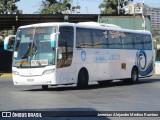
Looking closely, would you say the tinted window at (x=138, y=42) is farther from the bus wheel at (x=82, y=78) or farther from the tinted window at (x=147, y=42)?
the bus wheel at (x=82, y=78)

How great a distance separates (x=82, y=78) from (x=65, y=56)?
1887mm

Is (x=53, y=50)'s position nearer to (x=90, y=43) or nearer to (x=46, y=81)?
(x=46, y=81)

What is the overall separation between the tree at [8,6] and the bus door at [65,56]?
202 ft

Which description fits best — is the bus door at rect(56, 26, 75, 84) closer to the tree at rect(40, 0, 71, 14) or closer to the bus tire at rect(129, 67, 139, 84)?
the bus tire at rect(129, 67, 139, 84)

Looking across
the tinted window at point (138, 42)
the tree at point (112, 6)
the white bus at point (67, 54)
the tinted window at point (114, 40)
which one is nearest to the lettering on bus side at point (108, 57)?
the white bus at point (67, 54)

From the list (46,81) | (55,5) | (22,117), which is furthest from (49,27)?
(55,5)

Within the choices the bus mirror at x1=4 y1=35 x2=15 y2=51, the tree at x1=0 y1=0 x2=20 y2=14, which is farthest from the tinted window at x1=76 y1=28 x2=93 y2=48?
the tree at x1=0 y1=0 x2=20 y2=14

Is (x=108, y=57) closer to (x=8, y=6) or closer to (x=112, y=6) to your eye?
(x=112, y=6)

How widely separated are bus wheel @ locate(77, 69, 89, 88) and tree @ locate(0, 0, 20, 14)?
6060cm

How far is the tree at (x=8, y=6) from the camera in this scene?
268 feet

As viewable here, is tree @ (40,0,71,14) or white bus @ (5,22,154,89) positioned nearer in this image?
white bus @ (5,22,154,89)

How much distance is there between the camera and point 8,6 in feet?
270

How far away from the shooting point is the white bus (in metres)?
20.7

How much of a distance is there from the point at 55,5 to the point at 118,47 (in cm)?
6468
